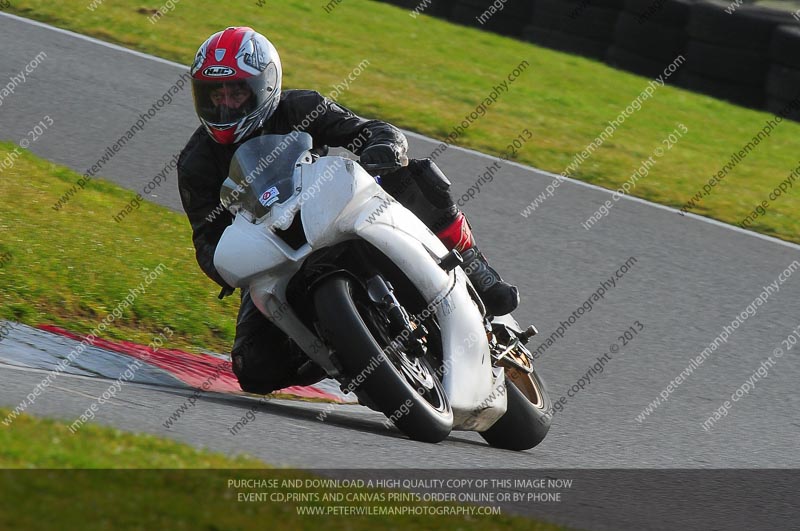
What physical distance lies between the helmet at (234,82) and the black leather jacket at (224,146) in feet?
0.61

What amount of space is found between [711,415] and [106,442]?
330cm

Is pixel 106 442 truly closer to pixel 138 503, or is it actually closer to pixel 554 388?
pixel 138 503

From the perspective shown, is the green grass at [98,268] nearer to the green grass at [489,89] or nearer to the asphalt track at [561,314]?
the asphalt track at [561,314]

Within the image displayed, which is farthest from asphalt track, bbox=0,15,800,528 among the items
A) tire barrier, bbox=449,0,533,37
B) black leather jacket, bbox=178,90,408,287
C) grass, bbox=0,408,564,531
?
tire barrier, bbox=449,0,533,37

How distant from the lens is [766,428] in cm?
591

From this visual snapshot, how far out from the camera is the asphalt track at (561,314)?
4664 mm

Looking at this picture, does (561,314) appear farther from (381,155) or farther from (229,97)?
(229,97)

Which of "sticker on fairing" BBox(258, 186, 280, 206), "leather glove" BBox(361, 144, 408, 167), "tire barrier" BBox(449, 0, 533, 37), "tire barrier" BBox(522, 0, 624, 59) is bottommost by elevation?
"tire barrier" BBox(449, 0, 533, 37)

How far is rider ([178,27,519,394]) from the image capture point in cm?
488

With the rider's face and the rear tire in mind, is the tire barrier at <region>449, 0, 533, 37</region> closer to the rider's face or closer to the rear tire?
the rear tire

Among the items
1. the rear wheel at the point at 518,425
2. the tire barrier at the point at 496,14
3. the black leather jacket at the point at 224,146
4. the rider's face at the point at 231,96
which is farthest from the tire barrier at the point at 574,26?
the rider's face at the point at 231,96

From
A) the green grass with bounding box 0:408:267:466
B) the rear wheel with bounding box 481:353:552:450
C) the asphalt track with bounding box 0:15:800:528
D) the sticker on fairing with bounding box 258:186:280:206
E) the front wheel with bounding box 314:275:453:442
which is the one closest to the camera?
the green grass with bounding box 0:408:267:466

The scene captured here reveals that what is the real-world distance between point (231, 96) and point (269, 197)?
604 mm

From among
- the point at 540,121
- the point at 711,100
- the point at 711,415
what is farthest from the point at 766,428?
the point at 711,100
